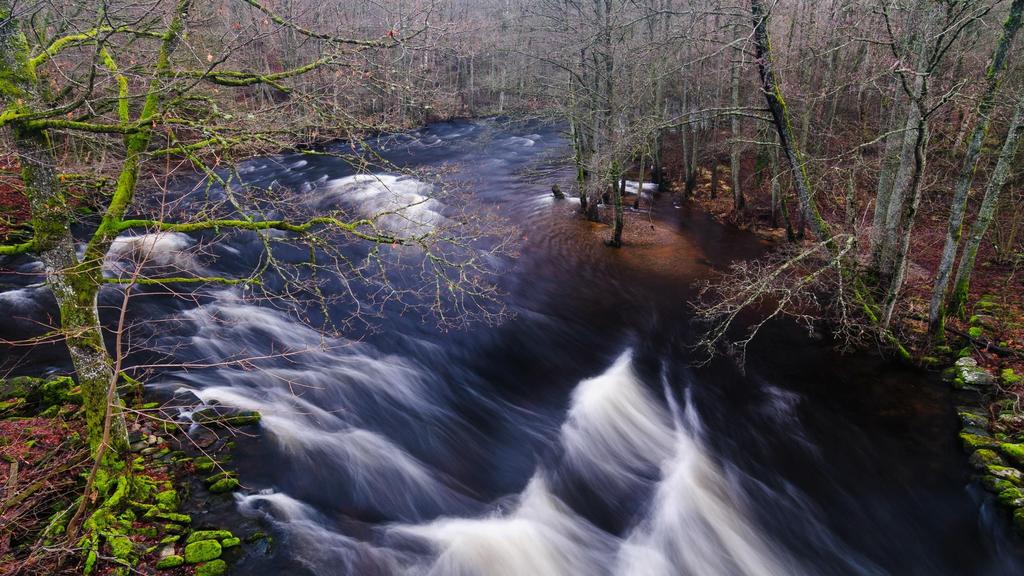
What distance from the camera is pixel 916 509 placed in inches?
302

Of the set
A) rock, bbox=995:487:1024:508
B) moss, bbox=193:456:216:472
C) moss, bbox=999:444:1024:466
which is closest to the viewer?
moss, bbox=193:456:216:472

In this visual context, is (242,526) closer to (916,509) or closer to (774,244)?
(916,509)

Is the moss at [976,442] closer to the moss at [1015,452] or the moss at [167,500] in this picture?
the moss at [1015,452]

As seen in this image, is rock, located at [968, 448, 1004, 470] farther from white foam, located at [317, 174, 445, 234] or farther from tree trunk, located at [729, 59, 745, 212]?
white foam, located at [317, 174, 445, 234]

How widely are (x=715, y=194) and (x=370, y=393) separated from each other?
1700cm

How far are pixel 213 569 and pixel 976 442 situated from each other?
1063 centimetres

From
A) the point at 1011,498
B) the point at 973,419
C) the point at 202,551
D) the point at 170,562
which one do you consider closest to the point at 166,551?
the point at 170,562

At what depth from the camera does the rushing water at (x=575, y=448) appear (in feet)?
22.8

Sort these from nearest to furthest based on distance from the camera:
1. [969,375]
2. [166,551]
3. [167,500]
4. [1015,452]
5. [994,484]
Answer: [166,551]
[167,500]
[994,484]
[1015,452]
[969,375]

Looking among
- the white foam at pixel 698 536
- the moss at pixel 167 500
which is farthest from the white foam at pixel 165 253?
the white foam at pixel 698 536

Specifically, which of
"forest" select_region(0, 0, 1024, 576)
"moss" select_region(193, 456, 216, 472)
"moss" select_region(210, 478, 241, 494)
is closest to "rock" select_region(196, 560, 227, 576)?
"forest" select_region(0, 0, 1024, 576)

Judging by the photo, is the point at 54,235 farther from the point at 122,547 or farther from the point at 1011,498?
the point at 1011,498

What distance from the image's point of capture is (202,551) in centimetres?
568

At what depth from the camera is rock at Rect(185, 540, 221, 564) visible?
5.59m
